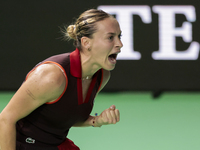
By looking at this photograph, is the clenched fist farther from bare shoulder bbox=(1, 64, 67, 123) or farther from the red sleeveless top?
bare shoulder bbox=(1, 64, 67, 123)

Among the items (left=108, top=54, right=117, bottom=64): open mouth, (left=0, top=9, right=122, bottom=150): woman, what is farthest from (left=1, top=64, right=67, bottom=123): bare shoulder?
(left=108, top=54, right=117, bottom=64): open mouth

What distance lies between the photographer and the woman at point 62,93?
1613 millimetres

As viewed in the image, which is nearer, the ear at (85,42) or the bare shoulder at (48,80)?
the bare shoulder at (48,80)

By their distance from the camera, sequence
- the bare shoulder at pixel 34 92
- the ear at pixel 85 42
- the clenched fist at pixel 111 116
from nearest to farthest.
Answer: the bare shoulder at pixel 34 92 → the clenched fist at pixel 111 116 → the ear at pixel 85 42

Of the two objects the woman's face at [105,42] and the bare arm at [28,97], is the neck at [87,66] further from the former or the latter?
the bare arm at [28,97]

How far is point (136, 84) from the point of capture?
5.20 meters

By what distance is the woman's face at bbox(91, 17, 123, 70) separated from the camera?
5.95 feet

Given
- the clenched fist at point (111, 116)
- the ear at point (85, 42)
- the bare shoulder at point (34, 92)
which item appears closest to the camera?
the bare shoulder at point (34, 92)

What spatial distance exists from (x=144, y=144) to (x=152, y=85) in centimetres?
204

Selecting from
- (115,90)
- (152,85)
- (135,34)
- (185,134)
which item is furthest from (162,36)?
(185,134)

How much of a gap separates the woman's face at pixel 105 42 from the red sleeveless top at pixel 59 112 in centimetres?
11

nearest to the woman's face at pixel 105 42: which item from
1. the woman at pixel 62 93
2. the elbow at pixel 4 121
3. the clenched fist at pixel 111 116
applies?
the woman at pixel 62 93

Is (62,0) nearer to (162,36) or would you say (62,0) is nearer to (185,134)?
(162,36)

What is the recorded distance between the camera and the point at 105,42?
183cm
